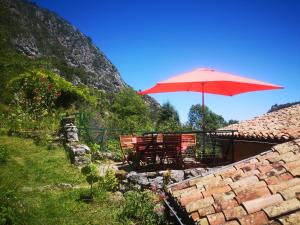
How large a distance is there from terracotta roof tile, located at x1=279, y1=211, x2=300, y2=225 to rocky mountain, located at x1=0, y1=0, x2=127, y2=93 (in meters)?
50.5

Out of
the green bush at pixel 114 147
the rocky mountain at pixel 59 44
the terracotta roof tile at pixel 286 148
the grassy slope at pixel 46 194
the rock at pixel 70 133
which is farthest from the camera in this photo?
the rocky mountain at pixel 59 44

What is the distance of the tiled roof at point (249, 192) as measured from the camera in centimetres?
263

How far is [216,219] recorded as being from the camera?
2889 mm

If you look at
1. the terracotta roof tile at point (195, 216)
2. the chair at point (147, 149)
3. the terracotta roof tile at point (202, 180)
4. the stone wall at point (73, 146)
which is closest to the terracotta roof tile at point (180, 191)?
the terracotta roof tile at point (202, 180)

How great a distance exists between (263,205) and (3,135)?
39.7 ft

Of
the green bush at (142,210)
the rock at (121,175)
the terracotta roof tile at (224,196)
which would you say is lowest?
the green bush at (142,210)

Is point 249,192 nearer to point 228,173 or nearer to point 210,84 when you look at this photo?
point 228,173

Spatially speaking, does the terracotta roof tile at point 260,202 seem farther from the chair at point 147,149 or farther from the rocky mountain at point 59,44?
the rocky mountain at point 59,44

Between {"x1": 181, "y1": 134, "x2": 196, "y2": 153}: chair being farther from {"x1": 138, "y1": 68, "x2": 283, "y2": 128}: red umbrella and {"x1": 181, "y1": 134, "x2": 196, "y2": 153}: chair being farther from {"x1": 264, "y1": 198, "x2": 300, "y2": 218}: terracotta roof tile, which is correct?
{"x1": 264, "y1": 198, "x2": 300, "y2": 218}: terracotta roof tile

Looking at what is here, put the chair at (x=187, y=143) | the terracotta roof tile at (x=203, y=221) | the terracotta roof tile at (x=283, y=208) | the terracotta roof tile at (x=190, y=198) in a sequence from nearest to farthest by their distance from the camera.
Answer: the terracotta roof tile at (x=283, y=208), the terracotta roof tile at (x=203, y=221), the terracotta roof tile at (x=190, y=198), the chair at (x=187, y=143)

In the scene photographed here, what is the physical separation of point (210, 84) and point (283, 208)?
7673 mm

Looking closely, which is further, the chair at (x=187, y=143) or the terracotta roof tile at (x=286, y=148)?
the chair at (x=187, y=143)

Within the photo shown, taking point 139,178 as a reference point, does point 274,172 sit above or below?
above

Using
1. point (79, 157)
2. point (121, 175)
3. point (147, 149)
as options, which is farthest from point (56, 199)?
point (79, 157)
